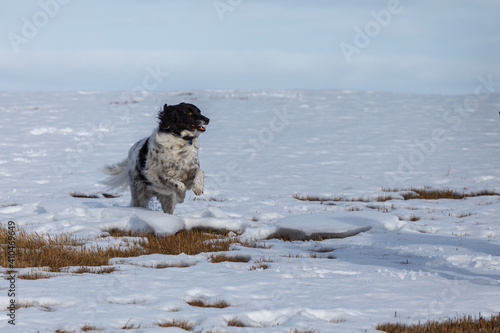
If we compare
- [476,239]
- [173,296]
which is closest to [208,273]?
[173,296]

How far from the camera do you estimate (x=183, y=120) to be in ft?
29.6

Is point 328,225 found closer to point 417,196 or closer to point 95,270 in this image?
point 95,270

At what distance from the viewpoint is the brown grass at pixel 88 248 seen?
653cm

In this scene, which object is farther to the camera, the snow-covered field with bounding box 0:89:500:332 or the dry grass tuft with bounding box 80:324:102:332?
the snow-covered field with bounding box 0:89:500:332

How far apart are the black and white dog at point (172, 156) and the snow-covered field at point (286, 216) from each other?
65 centimetres

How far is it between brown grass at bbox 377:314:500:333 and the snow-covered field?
0.15m

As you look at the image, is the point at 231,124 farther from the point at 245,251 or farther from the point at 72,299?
the point at 72,299

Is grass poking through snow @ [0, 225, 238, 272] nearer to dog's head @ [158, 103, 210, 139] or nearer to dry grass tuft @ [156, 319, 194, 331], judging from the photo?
dog's head @ [158, 103, 210, 139]

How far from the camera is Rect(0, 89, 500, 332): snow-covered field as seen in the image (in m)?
4.73

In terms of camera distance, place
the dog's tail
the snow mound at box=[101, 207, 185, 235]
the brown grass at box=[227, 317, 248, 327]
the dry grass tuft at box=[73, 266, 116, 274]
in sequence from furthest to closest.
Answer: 1. the dog's tail
2. the snow mound at box=[101, 207, 185, 235]
3. the dry grass tuft at box=[73, 266, 116, 274]
4. the brown grass at box=[227, 317, 248, 327]

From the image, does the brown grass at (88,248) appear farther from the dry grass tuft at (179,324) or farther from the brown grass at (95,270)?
the dry grass tuft at (179,324)

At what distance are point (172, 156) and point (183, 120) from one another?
0.67m

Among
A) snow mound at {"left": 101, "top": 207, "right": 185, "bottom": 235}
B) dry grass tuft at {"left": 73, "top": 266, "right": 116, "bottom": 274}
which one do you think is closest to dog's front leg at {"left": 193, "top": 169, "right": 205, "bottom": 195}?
snow mound at {"left": 101, "top": 207, "right": 185, "bottom": 235}

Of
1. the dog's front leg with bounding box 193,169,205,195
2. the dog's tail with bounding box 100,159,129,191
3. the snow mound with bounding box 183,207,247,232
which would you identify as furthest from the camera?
the dog's tail with bounding box 100,159,129,191
